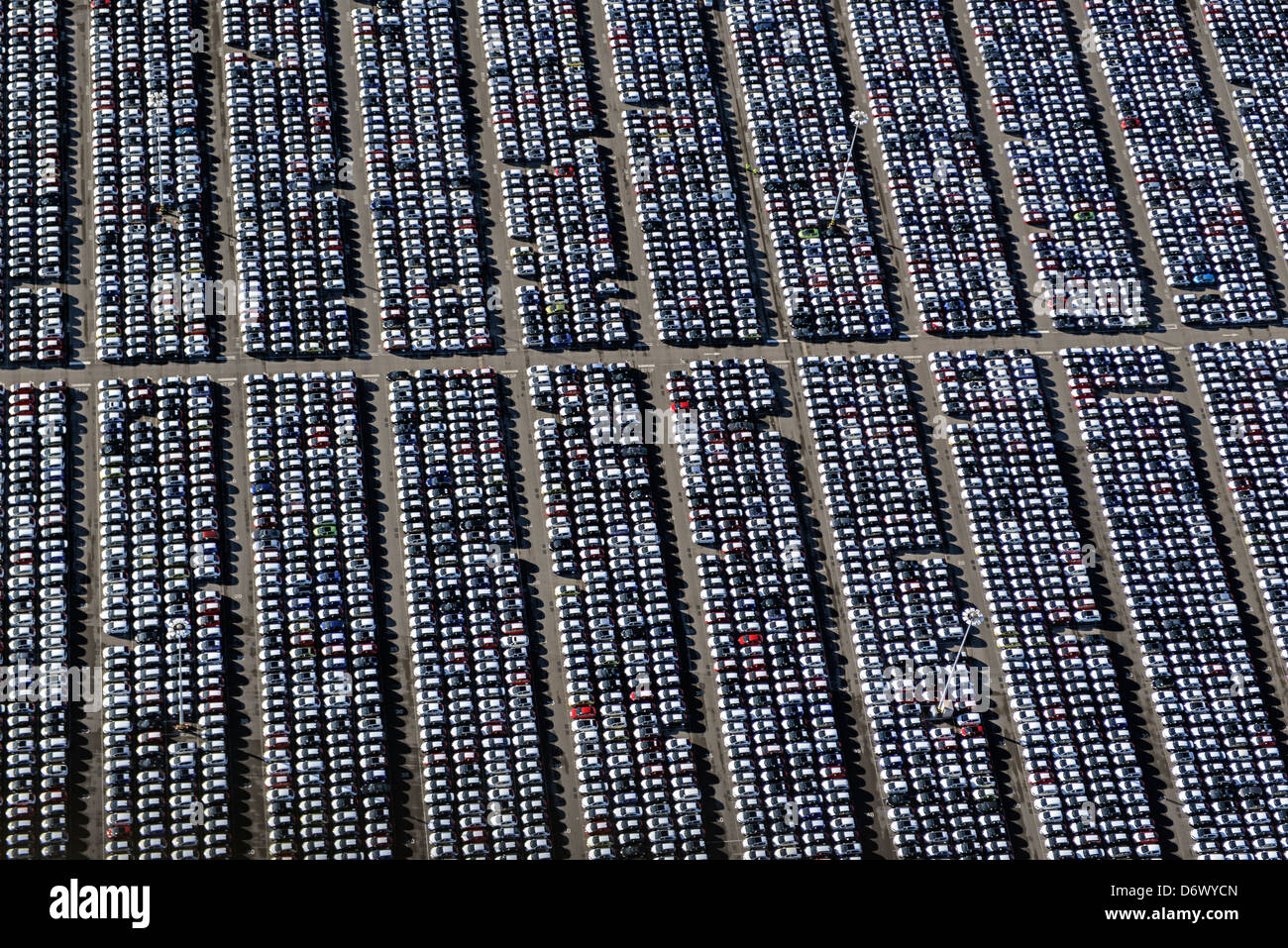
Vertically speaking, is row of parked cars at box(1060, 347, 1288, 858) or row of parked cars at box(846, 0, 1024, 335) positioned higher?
row of parked cars at box(846, 0, 1024, 335)

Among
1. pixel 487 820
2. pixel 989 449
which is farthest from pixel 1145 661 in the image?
pixel 487 820

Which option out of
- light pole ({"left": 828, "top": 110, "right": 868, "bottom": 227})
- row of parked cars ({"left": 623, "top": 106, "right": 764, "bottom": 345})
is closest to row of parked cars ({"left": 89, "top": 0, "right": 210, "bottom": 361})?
row of parked cars ({"left": 623, "top": 106, "right": 764, "bottom": 345})

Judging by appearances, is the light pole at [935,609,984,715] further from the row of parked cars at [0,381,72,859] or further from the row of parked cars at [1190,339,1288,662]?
the row of parked cars at [0,381,72,859]

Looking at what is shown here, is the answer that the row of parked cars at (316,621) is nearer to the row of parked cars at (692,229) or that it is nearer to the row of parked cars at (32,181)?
the row of parked cars at (32,181)

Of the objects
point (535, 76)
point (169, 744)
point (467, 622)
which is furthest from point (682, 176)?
point (169, 744)

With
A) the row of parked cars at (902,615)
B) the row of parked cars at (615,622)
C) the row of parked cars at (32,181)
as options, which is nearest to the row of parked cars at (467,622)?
the row of parked cars at (615,622)

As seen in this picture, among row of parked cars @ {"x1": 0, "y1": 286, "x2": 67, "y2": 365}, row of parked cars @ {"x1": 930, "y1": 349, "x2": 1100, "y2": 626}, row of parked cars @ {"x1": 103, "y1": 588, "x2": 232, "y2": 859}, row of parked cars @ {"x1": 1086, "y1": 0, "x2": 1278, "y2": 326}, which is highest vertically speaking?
row of parked cars @ {"x1": 1086, "y1": 0, "x2": 1278, "y2": 326}
